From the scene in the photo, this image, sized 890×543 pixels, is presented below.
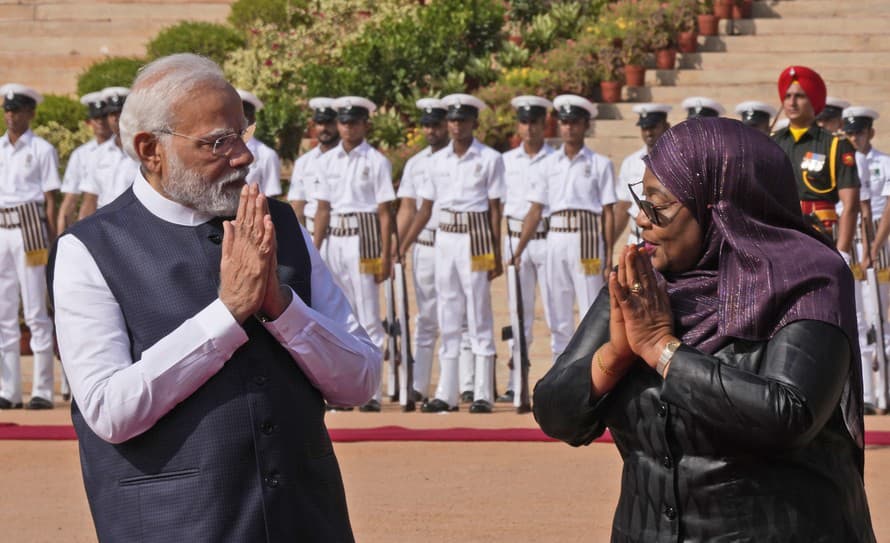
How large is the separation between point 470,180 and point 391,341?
1475 mm

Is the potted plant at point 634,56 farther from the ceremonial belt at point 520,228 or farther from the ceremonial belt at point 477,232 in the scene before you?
the ceremonial belt at point 477,232

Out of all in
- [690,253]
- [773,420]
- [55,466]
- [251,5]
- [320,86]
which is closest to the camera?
[773,420]

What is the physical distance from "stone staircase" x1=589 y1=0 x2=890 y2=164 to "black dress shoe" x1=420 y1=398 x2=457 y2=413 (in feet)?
18.4

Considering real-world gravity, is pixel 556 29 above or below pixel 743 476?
above

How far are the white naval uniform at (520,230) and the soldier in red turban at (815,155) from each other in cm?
267

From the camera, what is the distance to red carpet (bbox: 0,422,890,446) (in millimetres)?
10820

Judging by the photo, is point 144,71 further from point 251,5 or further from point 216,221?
point 251,5

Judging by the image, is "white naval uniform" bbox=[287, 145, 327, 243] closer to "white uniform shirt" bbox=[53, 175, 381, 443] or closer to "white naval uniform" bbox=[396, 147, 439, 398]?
"white naval uniform" bbox=[396, 147, 439, 398]

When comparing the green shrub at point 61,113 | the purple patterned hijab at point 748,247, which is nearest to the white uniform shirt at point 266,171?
the green shrub at point 61,113

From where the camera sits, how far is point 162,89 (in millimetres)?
3896

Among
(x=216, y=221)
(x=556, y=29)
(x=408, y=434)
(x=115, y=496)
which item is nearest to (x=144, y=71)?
(x=216, y=221)

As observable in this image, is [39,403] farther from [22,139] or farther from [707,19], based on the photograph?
[707,19]

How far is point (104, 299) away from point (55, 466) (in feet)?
21.6

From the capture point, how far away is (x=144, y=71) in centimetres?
397
